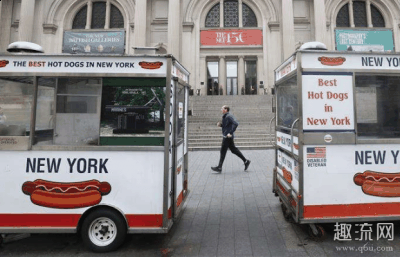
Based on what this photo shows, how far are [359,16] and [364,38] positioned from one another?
3526 mm

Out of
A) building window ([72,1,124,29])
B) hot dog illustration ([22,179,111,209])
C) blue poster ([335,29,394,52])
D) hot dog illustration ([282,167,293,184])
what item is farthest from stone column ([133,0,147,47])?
hot dog illustration ([22,179,111,209])

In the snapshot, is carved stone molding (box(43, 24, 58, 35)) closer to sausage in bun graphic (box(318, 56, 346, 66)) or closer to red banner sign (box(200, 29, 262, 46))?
red banner sign (box(200, 29, 262, 46))

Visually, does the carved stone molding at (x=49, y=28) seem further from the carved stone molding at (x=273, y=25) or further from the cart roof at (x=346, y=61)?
the cart roof at (x=346, y=61)

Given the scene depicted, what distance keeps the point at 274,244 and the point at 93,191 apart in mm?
2609

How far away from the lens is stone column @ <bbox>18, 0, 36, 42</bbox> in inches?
941

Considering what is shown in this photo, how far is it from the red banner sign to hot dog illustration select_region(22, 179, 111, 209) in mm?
24510

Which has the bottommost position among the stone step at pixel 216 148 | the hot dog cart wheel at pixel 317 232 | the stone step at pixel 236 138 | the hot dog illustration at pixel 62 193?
the hot dog cart wheel at pixel 317 232

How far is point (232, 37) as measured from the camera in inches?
1001

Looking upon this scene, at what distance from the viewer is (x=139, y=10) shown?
2408 cm

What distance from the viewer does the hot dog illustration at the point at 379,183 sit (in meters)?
3.36

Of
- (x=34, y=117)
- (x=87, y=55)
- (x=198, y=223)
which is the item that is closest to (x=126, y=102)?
(x=87, y=55)

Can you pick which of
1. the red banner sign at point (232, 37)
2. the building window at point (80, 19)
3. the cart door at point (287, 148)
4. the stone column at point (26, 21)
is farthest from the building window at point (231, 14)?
the cart door at point (287, 148)

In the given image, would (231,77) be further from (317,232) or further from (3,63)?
(3,63)

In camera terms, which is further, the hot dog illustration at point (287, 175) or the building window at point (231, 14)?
the building window at point (231, 14)
